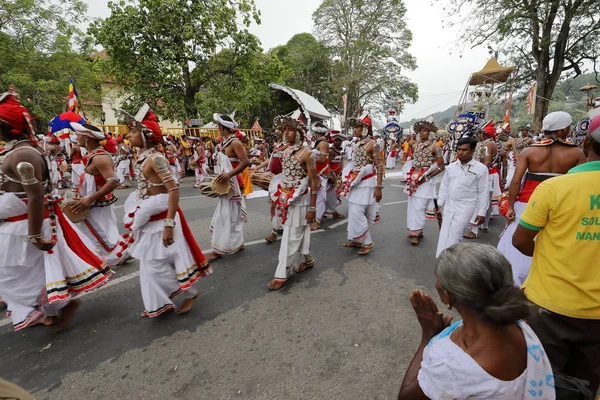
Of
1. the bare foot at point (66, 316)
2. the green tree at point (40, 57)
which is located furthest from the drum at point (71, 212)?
the green tree at point (40, 57)

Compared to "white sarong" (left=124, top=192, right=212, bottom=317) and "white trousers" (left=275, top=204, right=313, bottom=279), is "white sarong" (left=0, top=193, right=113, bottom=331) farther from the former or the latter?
"white trousers" (left=275, top=204, right=313, bottom=279)

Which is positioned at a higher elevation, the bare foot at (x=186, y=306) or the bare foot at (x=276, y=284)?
the bare foot at (x=186, y=306)

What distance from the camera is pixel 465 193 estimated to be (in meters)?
3.95

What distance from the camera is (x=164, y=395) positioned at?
2.12 metres

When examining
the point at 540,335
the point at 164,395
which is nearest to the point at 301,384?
the point at 164,395

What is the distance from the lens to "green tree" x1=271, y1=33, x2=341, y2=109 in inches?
1169

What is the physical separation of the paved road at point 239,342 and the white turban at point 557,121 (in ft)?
7.14

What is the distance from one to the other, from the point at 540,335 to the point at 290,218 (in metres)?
2.58

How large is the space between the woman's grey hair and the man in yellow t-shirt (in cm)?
76

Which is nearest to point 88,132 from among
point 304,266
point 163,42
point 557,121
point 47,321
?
point 47,321

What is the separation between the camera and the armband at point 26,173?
2365 millimetres

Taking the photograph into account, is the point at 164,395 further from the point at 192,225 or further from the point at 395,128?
the point at 395,128

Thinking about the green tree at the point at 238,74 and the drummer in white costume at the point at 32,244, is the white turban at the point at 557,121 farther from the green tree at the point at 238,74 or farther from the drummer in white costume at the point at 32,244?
the green tree at the point at 238,74

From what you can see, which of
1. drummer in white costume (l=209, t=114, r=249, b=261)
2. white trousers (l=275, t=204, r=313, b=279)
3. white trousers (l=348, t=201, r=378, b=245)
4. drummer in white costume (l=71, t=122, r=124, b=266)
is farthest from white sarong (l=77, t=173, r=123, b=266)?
white trousers (l=348, t=201, r=378, b=245)
